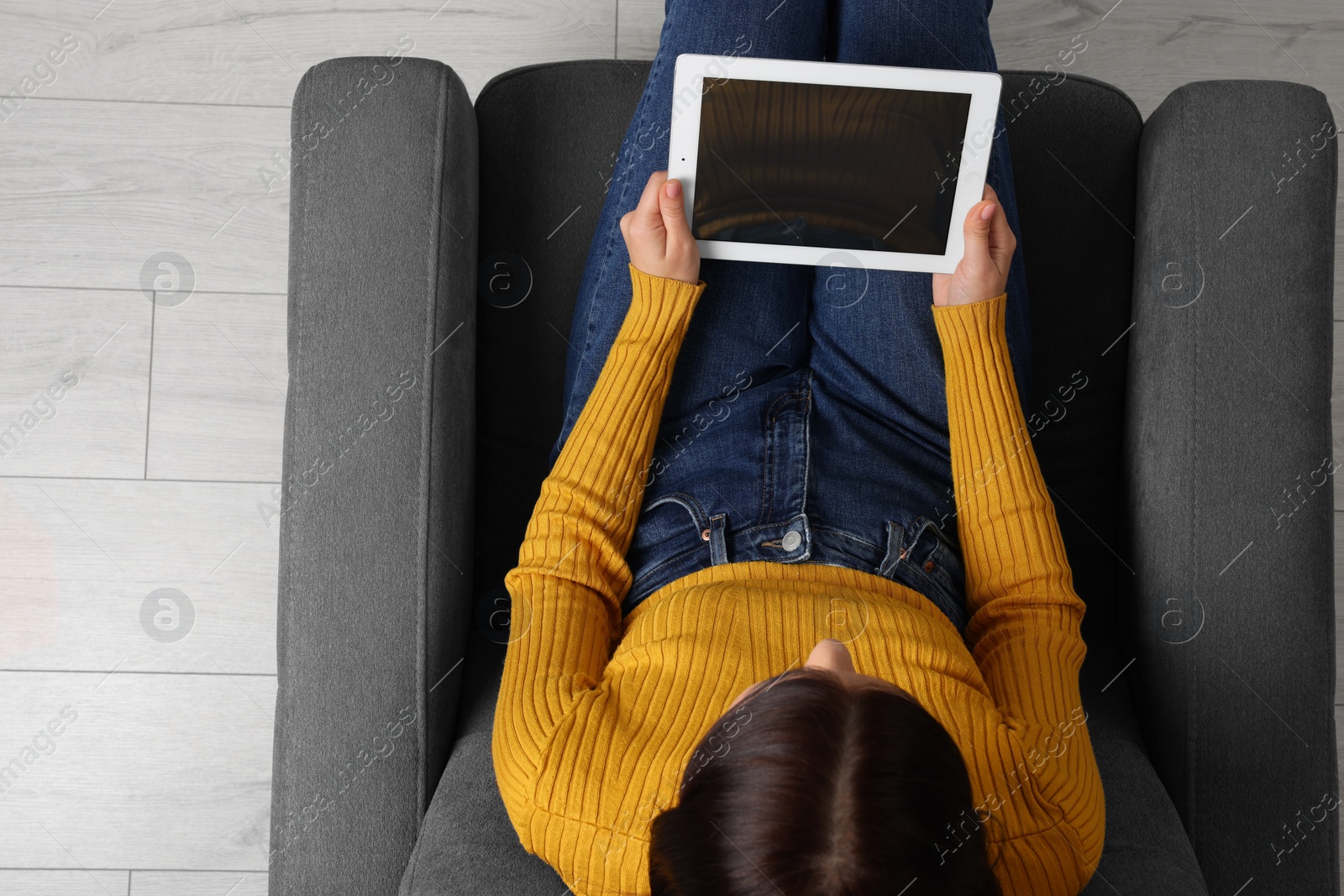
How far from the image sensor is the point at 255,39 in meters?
1.32

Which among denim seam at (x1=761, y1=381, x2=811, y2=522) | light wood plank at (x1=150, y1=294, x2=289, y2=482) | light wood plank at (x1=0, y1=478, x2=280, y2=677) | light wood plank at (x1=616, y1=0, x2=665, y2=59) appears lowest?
light wood plank at (x1=0, y1=478, x2=280, y2=677)

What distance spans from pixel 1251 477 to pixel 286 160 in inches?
48.3

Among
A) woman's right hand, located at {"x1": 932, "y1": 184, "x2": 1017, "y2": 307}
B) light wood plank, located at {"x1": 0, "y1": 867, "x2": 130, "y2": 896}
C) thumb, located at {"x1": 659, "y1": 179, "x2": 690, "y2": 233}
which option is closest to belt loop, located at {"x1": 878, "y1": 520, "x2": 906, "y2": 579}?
woman's right hand, located at {"x1": 932, "y1": 184, "x2": 1017, "y2": 307}

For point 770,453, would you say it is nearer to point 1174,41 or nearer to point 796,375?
point 796,375

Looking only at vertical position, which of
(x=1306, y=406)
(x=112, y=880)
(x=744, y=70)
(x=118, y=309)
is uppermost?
(x=744, y=70)

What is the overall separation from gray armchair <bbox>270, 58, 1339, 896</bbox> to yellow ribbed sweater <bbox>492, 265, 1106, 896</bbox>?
0.12 m

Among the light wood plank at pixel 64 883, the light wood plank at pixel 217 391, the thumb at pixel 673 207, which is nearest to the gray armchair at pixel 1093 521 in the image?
the thumb at pixel 673 207

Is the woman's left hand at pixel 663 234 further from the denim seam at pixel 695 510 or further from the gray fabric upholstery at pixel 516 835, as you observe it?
the gray fabric upholstery at pixel 516 835

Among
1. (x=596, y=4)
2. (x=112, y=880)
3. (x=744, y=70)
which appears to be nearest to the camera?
(x=744, y=70)

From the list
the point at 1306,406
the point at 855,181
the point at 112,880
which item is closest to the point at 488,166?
the point at 855,181

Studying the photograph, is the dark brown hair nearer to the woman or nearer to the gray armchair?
the woman

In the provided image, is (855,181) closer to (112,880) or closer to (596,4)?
(596,4)

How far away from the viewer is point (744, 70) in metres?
0.77

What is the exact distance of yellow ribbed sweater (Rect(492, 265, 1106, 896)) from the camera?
0.67 meters
